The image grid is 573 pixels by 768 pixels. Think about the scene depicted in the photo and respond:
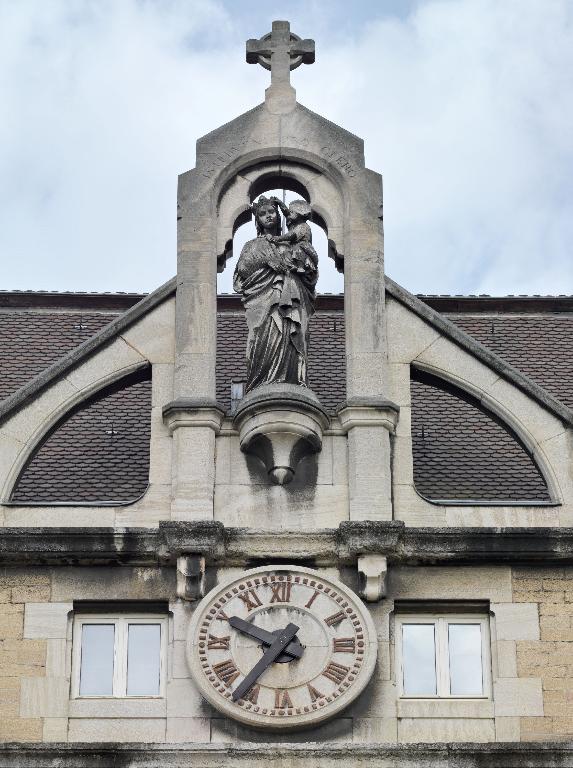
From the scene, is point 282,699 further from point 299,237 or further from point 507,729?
point 299,237

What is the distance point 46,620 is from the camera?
2492 centimetres

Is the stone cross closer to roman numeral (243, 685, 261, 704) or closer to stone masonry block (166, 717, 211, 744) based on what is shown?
roman numeral (243, 685, 261, 704)

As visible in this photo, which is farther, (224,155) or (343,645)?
(224,155)

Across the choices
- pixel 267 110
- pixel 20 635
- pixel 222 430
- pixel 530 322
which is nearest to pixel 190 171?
pixel 267 110

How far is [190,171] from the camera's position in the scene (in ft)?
90.0

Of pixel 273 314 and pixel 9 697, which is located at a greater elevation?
pixel 273 314

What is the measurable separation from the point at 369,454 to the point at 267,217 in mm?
2983

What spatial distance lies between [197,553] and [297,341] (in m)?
→ 2.57

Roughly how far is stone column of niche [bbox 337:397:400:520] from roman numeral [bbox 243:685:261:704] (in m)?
1.97

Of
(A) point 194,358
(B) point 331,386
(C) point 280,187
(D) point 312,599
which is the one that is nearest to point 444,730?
(D) point 312,599

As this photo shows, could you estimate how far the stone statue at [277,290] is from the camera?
26.1m

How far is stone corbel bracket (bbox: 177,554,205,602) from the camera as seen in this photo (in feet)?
81.7

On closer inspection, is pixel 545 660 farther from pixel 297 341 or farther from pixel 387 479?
pixel 297 341

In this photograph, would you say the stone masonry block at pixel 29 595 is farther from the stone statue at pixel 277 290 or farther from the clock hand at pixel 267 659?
the stone statue at pixel 277 290
